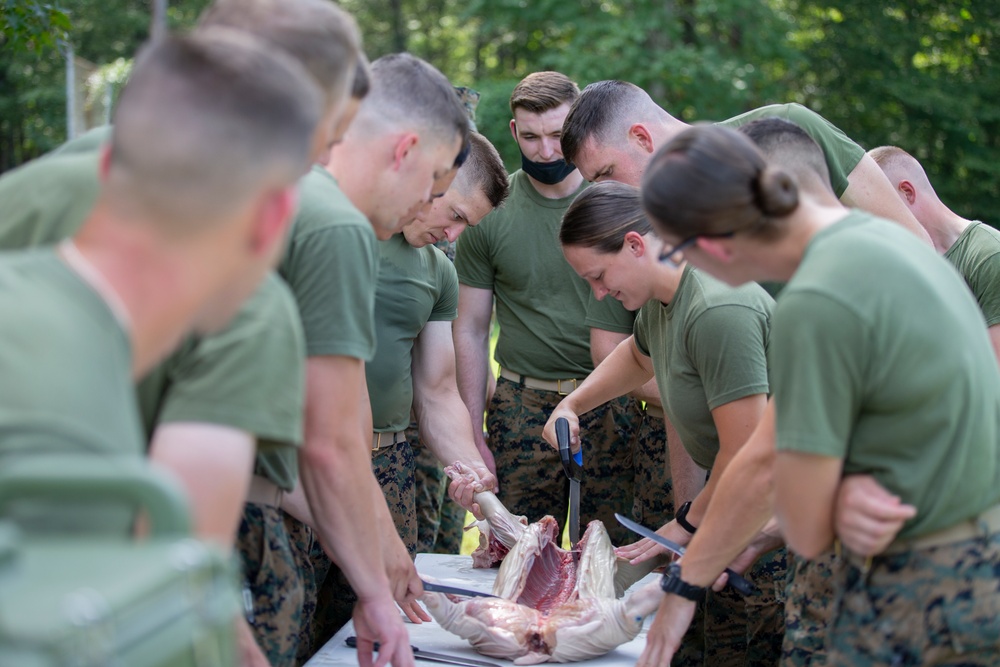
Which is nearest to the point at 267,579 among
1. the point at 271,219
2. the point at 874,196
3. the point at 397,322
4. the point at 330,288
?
the point at 330,288

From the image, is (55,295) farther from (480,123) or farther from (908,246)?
(480,123)

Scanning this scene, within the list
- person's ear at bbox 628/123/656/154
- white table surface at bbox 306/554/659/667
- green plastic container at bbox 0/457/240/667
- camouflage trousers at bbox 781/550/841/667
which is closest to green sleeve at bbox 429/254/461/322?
person's ear at bbox 628/123/656/154

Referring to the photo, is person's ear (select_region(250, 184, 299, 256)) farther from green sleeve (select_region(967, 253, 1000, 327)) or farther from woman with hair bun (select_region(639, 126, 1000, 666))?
green sleeve (select_region(967, 253, 1000, 327))

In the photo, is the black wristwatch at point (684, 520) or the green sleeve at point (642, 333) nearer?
the black wristwatch at point (684, 520)

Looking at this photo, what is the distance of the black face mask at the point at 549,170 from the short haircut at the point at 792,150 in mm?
1814

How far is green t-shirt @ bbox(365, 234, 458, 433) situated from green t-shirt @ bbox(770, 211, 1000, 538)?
2042 millimetres

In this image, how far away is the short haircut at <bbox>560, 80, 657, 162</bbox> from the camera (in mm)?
3895

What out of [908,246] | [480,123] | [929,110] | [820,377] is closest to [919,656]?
[820,377]

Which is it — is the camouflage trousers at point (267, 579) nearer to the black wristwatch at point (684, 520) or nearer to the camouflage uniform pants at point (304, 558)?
the camouflage uniform pants at point (304, 558)

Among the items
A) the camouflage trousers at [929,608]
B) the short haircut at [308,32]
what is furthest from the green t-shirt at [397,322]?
the camouflage trousers at [929,608]

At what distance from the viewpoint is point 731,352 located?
2896 millimetres

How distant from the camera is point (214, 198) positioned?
4.22ft

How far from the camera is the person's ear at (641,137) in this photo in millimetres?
3893

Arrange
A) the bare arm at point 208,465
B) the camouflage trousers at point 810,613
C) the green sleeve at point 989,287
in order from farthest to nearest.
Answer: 1. the green sleeve at point 989,287
2. the camouflage trousers at point 810,613
3. the bare arm at point 208,465
